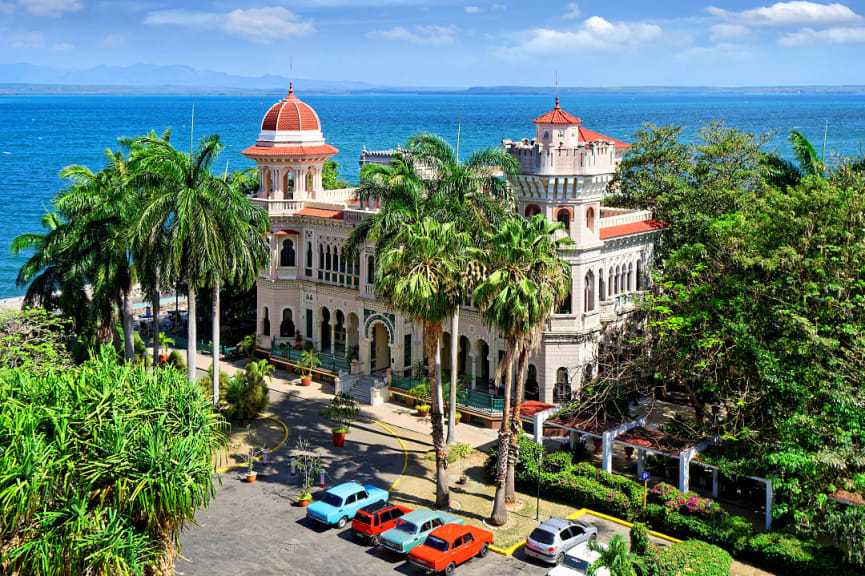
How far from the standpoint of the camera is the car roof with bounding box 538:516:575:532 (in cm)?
3097

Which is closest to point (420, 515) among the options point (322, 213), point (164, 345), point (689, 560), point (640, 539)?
point (640, 539)

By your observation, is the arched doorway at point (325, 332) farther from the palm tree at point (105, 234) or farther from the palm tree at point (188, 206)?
the palm tree at point (188, 206)

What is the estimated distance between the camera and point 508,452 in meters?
34.7

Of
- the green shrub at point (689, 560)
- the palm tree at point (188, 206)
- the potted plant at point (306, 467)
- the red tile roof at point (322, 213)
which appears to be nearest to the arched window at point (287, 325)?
the red tile roof at point (322, 213)

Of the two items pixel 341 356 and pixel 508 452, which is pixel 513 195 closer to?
pixel 508 452

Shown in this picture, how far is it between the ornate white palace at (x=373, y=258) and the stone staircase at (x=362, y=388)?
0.89m

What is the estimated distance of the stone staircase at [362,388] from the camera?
161 ft

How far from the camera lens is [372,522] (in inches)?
1262

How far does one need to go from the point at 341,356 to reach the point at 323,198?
10125 mm

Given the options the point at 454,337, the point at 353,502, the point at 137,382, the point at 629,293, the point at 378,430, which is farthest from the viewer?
the point at 629,293

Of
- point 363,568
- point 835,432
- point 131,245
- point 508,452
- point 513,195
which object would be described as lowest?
point 363,568

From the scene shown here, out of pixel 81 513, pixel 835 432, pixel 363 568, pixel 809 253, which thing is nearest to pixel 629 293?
pixel 809 253

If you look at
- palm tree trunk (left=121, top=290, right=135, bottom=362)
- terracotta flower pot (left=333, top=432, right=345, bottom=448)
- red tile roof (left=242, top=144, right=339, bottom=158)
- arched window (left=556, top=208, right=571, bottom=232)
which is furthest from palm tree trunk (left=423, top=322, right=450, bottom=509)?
red tile roof (left=242, top=144, right=339, bottom=158)

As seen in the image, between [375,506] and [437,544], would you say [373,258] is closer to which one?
[375,506]
